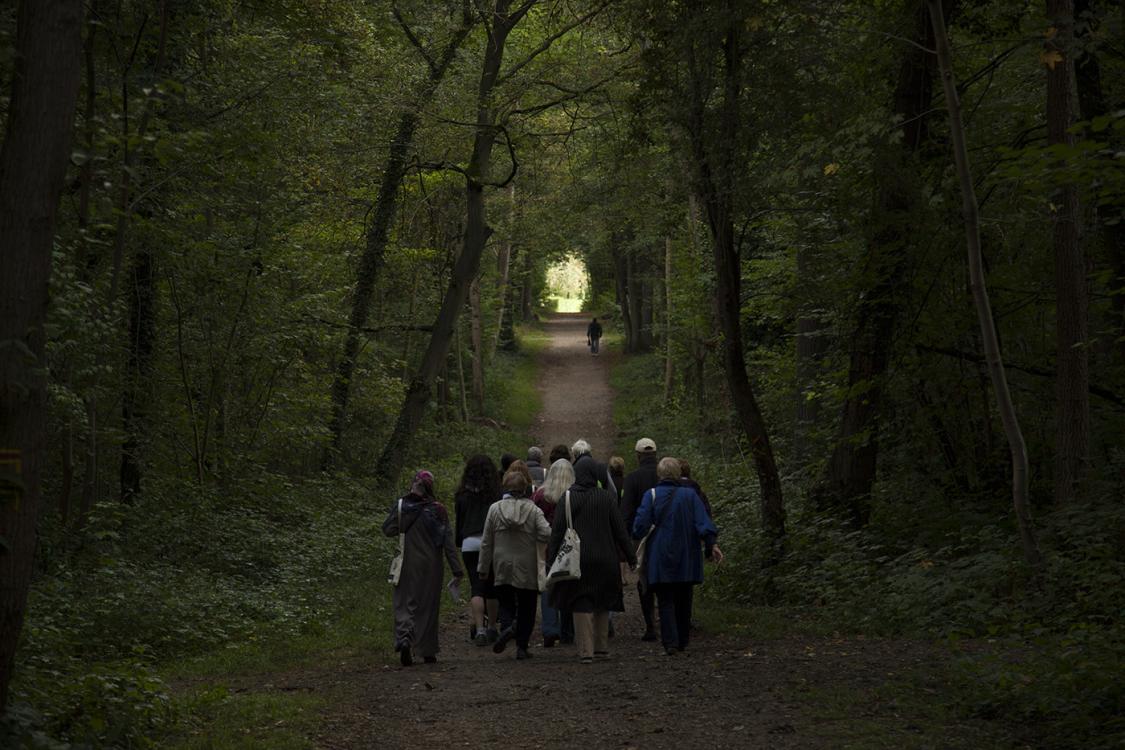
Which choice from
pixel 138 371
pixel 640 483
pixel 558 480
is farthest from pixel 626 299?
pixel 558 480

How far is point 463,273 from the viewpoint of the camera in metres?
24.6

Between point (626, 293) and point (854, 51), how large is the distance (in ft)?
130

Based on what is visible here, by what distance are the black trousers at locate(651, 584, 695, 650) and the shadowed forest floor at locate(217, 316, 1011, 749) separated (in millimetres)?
180

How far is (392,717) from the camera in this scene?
835 cm

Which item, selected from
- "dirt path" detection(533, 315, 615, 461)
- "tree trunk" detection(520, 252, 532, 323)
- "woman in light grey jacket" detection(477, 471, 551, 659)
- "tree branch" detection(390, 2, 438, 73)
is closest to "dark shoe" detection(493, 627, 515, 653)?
"woman in light grey jacket" detection(477, 471, 551, 659)

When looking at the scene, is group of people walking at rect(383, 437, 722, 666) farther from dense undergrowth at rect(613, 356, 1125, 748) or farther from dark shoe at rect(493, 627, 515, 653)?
dense undergrowth at rect(613, 356, 1125, 748)

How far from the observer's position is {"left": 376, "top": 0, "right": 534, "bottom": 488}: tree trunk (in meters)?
23.6

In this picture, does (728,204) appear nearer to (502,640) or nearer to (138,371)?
(502,640)

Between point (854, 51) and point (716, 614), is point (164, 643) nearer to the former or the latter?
point (716, 614)

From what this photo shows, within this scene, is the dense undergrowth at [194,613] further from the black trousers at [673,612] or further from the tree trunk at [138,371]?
the black trousers at [673,612]

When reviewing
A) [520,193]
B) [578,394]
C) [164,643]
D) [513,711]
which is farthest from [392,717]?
[578,394]

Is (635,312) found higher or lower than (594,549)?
higher

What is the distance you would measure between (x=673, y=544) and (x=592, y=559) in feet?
2.64

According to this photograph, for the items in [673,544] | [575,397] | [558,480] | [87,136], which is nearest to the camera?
[87,136]
